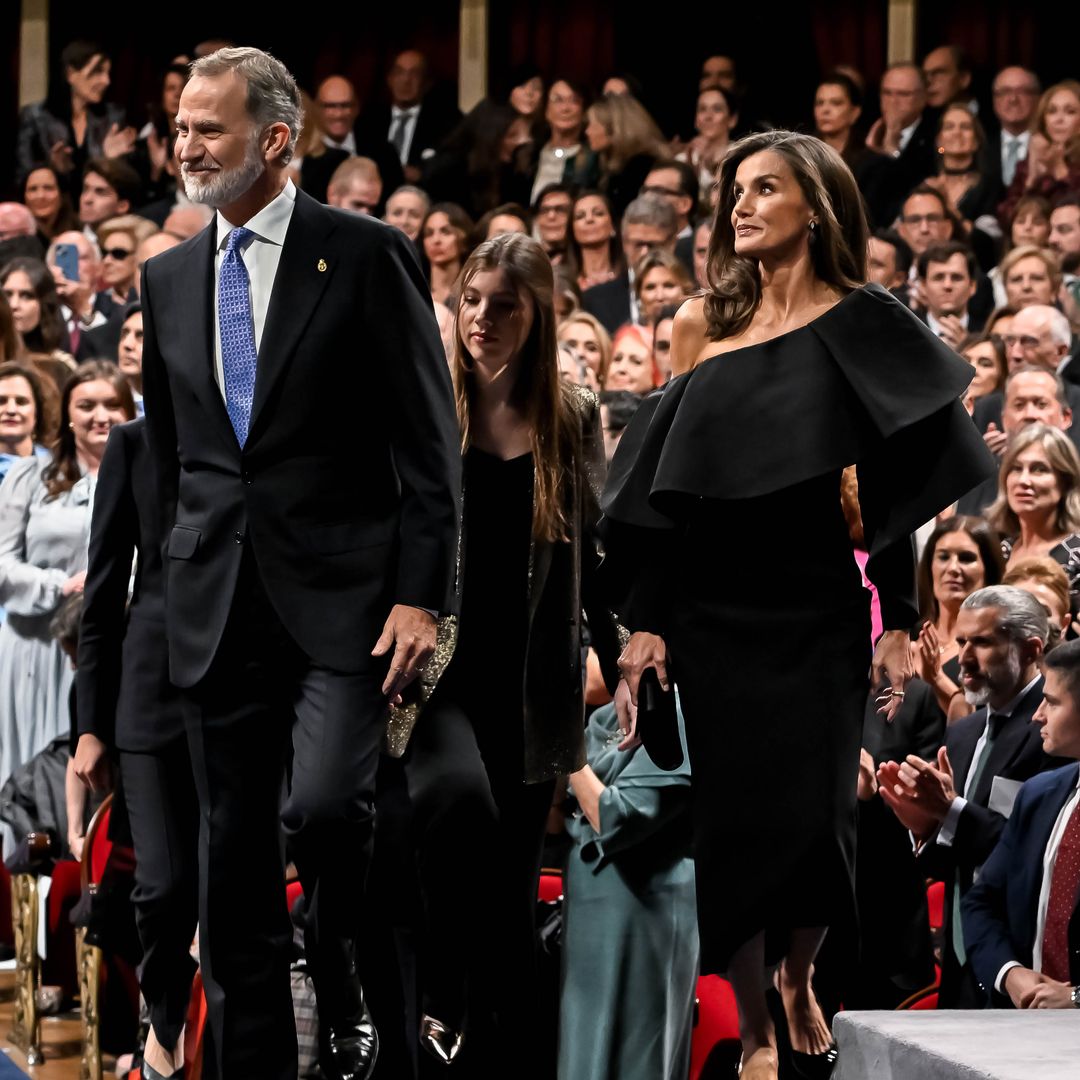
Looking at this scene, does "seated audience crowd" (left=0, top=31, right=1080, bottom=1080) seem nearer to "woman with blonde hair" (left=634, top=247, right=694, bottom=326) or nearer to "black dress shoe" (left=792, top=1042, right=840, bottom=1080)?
"woman with blonde hair" (left=634, top=247, right=694, bottom=326)

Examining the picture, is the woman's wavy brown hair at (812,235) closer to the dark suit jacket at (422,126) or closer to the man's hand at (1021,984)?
the man's hand at (1021,984)

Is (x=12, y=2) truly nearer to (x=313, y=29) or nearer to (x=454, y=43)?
(x=313, y=29)

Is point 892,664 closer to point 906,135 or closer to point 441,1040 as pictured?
point 441,1040

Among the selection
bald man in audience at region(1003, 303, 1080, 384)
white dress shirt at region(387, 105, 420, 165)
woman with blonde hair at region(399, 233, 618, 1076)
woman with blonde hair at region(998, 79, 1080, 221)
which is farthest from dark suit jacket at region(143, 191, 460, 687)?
white dress shirt at region(387, 105, 420, 165)

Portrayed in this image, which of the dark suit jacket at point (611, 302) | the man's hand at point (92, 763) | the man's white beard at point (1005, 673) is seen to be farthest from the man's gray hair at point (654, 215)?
the man's hand at point (92, 763)

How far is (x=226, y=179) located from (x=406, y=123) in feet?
29.0

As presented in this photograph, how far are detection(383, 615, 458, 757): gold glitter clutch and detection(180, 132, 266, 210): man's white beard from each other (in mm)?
955

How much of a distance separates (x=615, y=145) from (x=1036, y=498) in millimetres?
5116

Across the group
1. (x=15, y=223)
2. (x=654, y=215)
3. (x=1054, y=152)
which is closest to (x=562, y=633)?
(x=654, y=215)

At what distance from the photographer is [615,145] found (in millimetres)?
10289

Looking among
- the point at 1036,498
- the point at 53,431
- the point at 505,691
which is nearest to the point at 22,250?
Answer: the point at 53,431

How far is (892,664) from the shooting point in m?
3.02

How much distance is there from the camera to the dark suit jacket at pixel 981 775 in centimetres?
403

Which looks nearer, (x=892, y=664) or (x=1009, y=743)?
(x=892, y=664)
